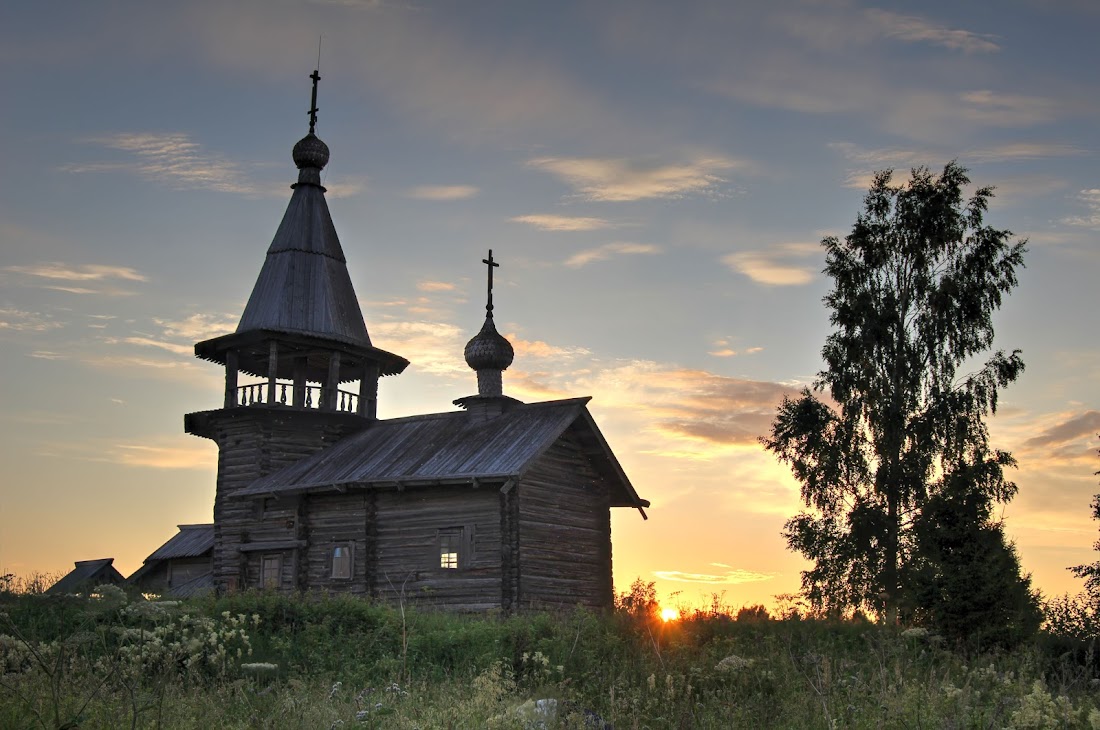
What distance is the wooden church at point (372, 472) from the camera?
25250mm

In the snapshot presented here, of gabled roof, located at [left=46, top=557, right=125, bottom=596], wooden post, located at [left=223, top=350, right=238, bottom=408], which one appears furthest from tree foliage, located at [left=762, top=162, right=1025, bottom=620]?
gabled roof, located at [left=46, top=557, right=125, bottom=596]

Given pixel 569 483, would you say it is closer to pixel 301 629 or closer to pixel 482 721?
pixel 301 629

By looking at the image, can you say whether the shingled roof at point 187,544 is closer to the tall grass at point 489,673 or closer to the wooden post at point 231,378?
the wooden post at point 231,378

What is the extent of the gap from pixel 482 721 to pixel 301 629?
8.62m

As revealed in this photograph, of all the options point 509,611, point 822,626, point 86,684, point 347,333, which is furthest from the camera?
point 347,333

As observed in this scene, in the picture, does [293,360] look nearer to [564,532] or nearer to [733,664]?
[564,532]

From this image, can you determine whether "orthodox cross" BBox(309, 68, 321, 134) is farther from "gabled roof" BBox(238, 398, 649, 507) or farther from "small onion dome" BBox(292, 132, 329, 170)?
"gabled roof" BBox(238, 398, 649, 507)

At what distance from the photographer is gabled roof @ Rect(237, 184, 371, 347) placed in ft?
104

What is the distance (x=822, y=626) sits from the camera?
16.9 meters

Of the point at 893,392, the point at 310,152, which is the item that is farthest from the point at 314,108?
the point at 893,392

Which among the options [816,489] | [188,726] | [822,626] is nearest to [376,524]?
[816,489]

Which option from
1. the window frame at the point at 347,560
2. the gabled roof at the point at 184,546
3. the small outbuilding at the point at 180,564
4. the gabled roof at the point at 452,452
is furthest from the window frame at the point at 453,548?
the gabled roof at the point at 184,546

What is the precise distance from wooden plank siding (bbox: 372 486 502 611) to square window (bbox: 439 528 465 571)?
82mm

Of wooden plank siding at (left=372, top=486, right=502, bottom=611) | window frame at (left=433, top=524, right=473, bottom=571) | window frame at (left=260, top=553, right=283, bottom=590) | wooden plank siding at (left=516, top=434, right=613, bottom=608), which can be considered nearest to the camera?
wooden plank siding at (left=372, top=486, right=502, bottom=611)
